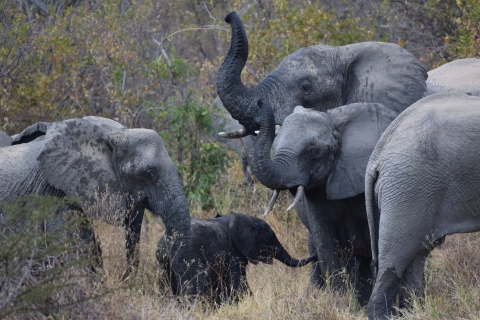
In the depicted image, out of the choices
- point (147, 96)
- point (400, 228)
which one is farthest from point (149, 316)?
point (147, 96)

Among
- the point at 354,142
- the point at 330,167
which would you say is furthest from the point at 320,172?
the point at 354,142

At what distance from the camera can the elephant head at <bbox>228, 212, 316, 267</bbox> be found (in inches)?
285

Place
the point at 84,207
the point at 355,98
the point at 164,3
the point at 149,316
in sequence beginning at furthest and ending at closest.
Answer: the point at 164,3 → the point at 355,98 → the point at 84,207 → the point at 149,316

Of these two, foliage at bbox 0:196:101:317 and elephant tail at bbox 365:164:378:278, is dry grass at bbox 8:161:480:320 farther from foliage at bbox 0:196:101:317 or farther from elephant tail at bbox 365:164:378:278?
elephant tail at bbox 365:164:378:278

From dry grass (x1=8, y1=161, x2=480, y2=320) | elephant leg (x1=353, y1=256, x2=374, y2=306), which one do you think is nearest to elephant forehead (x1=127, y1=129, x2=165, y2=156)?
dry grass (x1=8, y1=161, x2=480, y2=320)

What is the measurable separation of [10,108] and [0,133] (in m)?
2.04

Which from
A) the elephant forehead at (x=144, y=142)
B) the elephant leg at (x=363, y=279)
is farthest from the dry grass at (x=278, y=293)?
the elephant forehead at (x=144, y=142)

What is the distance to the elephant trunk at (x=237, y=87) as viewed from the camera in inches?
292

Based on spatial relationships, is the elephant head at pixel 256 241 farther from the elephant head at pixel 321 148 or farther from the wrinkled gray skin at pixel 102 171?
the elephant head at pixel 321 148

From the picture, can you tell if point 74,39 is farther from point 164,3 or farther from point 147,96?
point 164,3

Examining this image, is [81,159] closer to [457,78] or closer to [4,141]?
[4,141]

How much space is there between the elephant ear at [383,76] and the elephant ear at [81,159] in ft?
6.25

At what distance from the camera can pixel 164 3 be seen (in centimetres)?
1377

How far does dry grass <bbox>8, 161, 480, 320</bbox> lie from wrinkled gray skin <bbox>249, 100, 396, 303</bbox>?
384 mm
